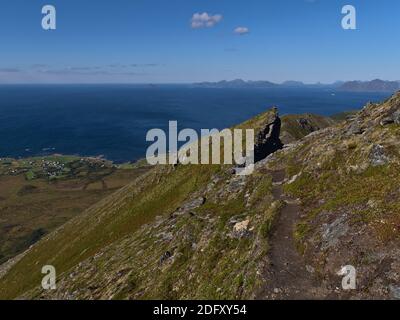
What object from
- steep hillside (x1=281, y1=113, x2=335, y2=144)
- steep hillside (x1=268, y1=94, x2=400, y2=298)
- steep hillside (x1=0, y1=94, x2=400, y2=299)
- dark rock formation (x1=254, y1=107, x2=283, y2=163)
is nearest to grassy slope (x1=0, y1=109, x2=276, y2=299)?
dark rock formation (x1=254, y1=107, x2=283, y2=163)

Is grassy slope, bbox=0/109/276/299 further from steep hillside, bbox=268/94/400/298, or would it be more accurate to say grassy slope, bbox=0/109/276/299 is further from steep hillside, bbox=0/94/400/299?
steep hillside, bbox=268/94/400/298

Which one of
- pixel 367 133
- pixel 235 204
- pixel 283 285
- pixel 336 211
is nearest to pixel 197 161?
pixel 235 204

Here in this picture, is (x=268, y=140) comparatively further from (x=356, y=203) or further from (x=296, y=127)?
(x=296, y=127)

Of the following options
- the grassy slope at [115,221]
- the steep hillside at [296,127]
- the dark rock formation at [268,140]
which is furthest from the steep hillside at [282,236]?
the steep hillside at [296,127]

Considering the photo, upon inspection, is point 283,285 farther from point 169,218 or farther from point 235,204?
point 169,218

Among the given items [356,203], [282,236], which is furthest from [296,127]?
[282,236]
